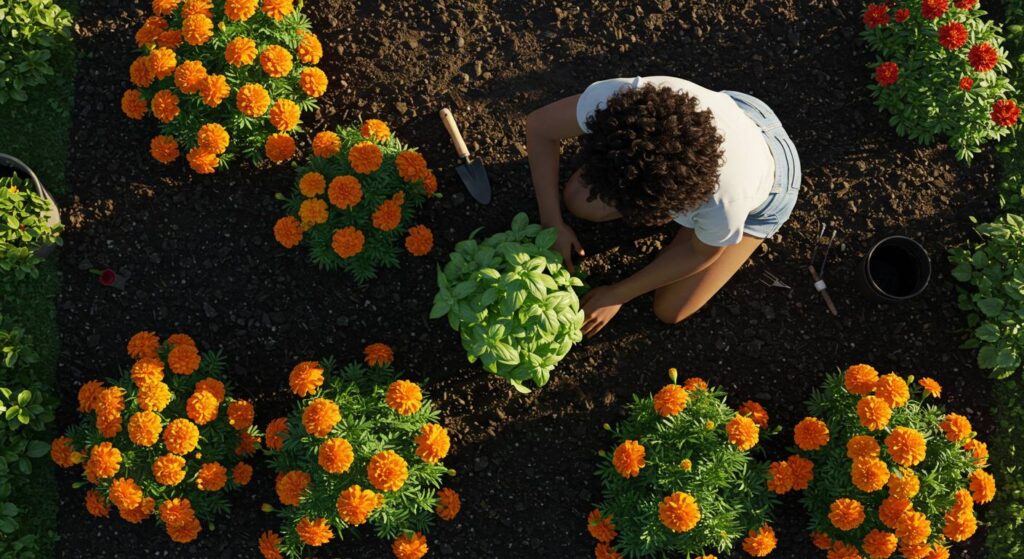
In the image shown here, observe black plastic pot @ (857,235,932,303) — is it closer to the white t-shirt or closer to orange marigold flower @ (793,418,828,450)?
orange marigold flower @ (793,418,828,450)

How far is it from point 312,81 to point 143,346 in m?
1.56

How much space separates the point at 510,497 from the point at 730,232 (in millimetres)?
1854

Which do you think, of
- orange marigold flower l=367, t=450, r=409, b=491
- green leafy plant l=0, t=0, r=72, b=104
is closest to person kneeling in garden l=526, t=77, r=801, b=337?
orange marigold flower l=367, t=450, r=409, b=491

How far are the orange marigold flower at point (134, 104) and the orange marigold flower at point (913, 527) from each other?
4.20 m

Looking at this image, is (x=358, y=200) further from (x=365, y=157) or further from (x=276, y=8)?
(x=276, y=8)

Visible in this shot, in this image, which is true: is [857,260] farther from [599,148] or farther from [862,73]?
[599,148]

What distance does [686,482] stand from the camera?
11.2 ft

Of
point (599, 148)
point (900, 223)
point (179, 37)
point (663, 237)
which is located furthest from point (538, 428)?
point (179, 37)

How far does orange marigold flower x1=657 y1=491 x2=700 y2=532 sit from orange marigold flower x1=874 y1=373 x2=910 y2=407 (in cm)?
106

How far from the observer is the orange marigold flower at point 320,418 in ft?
10.5

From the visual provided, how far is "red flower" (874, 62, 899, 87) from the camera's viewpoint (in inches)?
154

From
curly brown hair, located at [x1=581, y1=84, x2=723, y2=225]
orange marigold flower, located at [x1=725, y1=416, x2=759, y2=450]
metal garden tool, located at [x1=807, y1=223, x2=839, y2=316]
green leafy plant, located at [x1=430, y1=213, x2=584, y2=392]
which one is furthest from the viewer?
metal garden tool, located at [x1=807, y1=223, x2=839, y2=316]

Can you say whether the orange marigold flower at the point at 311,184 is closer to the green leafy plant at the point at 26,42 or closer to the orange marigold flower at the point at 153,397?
the orange marigold flower at the point at 153,397

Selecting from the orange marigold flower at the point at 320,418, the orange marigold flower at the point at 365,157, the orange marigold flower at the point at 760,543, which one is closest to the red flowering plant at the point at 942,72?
the orange marigold flower at the point at 760,543
